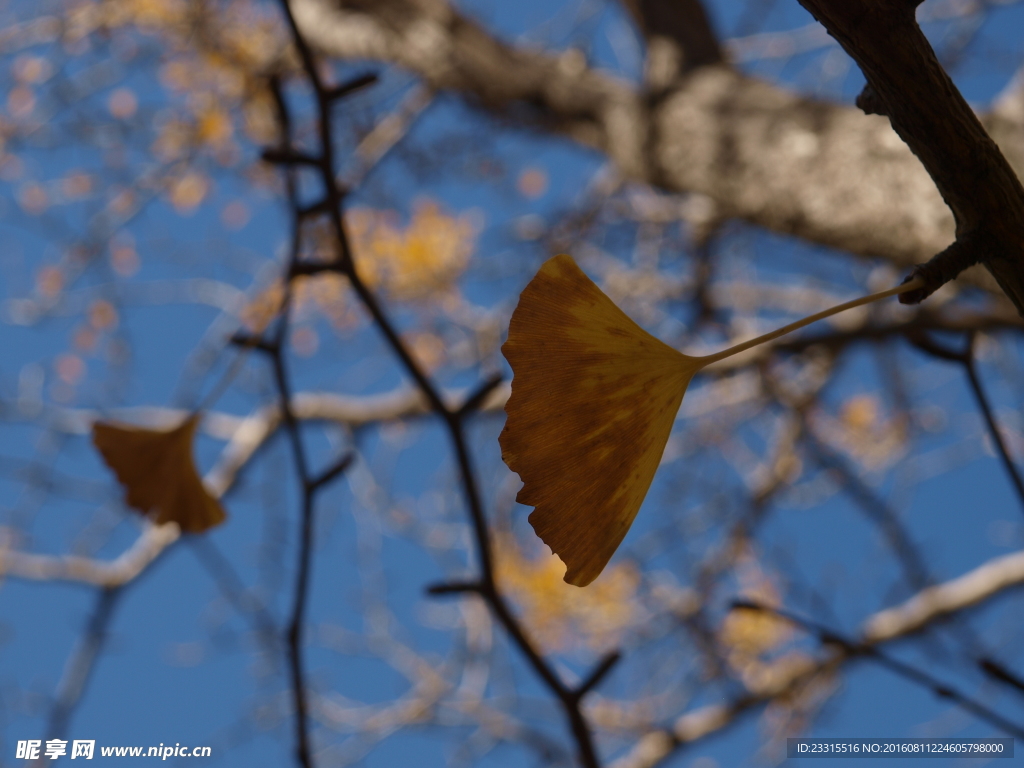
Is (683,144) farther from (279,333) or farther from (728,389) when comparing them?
(279,333)

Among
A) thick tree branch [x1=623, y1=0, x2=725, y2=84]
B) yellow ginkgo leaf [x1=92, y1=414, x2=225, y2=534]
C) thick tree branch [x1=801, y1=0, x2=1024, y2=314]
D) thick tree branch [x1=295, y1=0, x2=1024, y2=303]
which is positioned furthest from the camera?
thick tree branch [x1=623, y1=0, x2=725, y2=84]

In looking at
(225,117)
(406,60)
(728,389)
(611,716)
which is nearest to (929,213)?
(728,389)

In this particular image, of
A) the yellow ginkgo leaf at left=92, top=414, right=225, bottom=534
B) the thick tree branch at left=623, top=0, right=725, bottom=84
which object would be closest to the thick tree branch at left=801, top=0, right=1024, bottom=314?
the yellow ginkgo leaf at left=92, top=414, right=225, bottom=534

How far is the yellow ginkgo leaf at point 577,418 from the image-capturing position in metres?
0.20

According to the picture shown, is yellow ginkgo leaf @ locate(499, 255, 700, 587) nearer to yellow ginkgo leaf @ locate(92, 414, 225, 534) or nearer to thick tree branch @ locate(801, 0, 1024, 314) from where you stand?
thick tree branch @ locate(801, 0, 1024, 314)

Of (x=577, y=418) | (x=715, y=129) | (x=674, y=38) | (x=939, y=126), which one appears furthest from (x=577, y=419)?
(x=674, y=38)

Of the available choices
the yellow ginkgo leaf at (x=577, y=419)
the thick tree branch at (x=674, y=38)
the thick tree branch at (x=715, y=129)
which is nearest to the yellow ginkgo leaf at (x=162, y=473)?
the yellow ginkgo leaf at (x=577, y=419)

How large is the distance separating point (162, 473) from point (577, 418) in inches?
10.9

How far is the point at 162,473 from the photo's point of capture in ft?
1.25

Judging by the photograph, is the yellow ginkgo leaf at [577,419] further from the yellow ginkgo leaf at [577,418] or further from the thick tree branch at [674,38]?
the thick tree branch at [674,38]

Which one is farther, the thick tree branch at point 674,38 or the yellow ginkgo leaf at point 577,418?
the thick tree branch at point 674,38

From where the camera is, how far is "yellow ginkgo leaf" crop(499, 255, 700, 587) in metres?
0.20

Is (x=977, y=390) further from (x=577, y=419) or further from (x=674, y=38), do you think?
(x=674, y=38)

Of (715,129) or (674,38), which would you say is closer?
(715,129)
